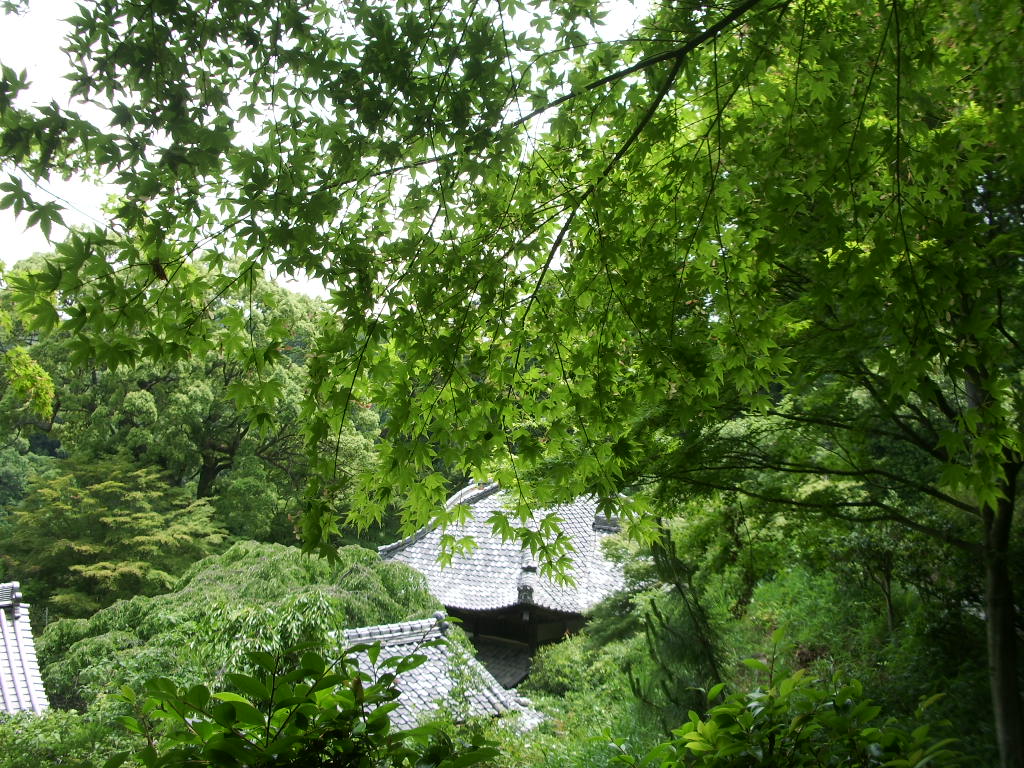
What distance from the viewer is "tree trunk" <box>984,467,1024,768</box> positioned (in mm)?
4039

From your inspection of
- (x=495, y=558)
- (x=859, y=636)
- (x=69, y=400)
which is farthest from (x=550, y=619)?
(x=69, y=400)

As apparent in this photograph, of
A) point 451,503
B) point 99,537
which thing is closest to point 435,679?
point 451,503

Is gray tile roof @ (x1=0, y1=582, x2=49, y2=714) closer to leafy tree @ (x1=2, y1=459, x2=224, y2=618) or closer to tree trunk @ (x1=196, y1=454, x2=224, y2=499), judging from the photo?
leafy tree @ (x1=2, y1=459, x2=224, y2=618)

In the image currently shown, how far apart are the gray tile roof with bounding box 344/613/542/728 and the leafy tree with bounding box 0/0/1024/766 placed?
519 cm

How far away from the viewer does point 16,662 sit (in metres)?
9.02

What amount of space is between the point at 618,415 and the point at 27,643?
9.96 meters

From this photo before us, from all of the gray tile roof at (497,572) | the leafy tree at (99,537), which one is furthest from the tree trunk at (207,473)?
the gray tile roof at (497,572)

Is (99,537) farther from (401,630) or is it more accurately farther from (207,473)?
(401,630)

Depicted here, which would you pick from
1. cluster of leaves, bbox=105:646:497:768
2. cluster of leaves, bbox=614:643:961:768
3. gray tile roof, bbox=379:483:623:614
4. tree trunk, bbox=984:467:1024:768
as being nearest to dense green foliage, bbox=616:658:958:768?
cluster of leaves, bbox=614:643:961:768

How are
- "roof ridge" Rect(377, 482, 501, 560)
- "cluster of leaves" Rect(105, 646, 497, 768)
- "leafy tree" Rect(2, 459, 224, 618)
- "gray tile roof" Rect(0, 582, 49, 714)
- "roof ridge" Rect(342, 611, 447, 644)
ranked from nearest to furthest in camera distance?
"cluster of leaves" Rect(105, 646, 497, 768), "roof ridge" Rect(342, 611, 447, 644), "gray tile roof" Rect(0, 582, 49, 714), "leafy tree" Rect(2, 459, 224, 618), "roof ridge" Rect(377, 482, 501, 560)

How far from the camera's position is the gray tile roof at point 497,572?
42.2 feet

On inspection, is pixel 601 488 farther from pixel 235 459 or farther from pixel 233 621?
pixel 235 459

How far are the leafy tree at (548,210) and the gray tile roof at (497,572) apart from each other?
9.46m

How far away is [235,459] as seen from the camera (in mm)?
16609
